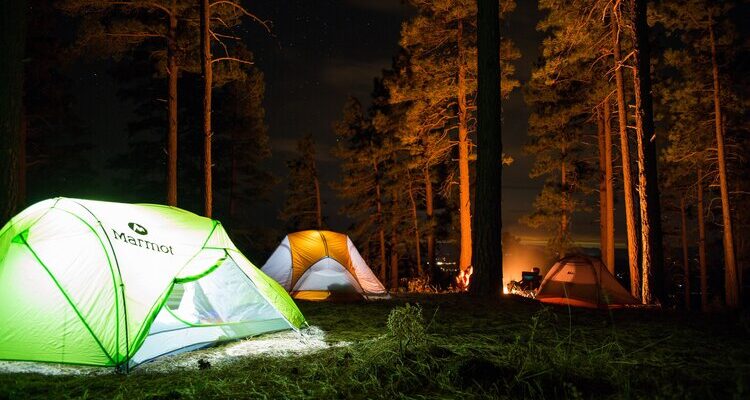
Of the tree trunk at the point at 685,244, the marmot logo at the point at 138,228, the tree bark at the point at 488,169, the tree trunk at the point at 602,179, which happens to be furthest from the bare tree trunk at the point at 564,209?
the marmot logo at the point at 138,228

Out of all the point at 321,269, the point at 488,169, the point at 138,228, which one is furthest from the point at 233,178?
the point at 138,228

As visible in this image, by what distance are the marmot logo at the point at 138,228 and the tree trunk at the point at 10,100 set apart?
2343 mm

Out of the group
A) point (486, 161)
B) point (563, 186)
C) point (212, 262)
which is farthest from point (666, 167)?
point (212, 262)

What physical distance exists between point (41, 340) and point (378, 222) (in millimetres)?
25842

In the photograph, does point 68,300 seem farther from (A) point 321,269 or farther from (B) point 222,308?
(A) point 321,269

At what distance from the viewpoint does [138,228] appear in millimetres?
6137

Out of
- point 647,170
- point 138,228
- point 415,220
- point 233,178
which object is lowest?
point 138,228

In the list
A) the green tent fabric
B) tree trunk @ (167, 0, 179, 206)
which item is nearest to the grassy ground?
the green tent fabric

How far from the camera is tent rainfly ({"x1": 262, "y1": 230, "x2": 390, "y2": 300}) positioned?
35.0 feet

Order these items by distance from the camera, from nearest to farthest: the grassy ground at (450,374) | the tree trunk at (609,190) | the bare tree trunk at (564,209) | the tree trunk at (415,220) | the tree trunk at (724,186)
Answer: the grassy ground at (450,374), the tree trunk at (724,186), the tree trunk at (609,190), the bare tree trunk at (564,209), the tree trunk at (415,220)

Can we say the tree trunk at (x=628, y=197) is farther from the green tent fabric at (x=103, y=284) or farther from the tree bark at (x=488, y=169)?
the green tent fabric at (x=103, y=284)

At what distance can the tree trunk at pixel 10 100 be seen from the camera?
279 inches

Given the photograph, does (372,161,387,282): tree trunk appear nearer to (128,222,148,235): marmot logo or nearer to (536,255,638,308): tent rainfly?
(536,255,638,308): tent rainfly

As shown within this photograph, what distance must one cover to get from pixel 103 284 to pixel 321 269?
5.68 m
